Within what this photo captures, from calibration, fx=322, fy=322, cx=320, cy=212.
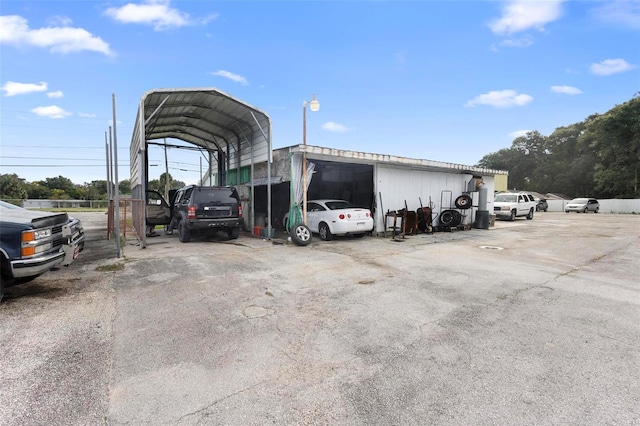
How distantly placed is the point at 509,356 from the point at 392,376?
124cm

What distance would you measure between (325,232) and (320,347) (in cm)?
761

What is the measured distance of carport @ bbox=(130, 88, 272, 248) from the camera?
388 inches

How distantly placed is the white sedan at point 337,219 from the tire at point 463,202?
619cm

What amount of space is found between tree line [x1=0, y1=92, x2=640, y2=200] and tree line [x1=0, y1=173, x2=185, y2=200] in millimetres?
168

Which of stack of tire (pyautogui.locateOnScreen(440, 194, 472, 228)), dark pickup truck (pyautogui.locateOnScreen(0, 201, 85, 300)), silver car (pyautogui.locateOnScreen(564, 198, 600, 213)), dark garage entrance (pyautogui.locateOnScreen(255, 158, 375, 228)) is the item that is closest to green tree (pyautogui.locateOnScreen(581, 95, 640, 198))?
silver car (pyautogui.locateOnScreen(564, 198, 600, 213))

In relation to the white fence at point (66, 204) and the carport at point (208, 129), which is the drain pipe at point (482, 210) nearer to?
the carport at point (208, 129)

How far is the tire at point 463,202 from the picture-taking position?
582 inches

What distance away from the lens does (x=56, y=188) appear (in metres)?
71.0

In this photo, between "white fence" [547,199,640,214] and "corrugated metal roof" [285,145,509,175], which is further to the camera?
"white fence" [547,199,640,214]

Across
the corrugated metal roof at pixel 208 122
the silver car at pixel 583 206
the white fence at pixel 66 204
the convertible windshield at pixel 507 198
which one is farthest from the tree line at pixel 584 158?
the white fence at pixel 66 204

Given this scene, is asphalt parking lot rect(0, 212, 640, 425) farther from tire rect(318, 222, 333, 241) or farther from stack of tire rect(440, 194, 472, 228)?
stack of tire rect(440, 194, 472, 228)

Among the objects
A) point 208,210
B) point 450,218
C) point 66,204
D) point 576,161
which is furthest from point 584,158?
point 66,204

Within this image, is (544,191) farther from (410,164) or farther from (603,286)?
(603,286)

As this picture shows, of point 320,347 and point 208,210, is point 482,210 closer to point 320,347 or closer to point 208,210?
point 208,210
